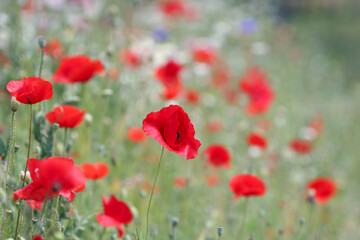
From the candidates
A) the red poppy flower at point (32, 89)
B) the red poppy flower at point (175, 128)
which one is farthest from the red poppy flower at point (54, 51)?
the red poppy flower at point (175, 128)

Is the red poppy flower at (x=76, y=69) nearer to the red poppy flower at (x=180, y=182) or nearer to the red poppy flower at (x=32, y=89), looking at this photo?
the red poppy flower at (x=32, y=89)

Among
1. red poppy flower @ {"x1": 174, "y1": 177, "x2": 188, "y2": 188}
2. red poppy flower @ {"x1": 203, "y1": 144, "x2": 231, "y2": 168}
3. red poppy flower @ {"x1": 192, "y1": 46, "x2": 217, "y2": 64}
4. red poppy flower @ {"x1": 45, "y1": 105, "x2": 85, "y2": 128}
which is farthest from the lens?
red poppy flower @ {"x1": 192, "y1": 46, "x2": 217, "y2": 64}

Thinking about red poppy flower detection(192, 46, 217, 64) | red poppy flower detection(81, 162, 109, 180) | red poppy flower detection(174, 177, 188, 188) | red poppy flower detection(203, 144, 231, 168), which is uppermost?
red poppy flower detection(192, 46, 217, 64)

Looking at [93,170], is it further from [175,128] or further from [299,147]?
[299,147]

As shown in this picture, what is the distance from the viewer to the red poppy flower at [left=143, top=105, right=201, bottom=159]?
1.13m

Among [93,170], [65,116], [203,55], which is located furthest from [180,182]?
[203,55]

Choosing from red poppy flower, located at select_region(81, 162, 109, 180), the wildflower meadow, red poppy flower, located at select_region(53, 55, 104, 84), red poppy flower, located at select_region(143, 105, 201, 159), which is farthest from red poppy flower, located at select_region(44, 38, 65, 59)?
red poppy flower, located at select_region(143, 105, 201, 159)

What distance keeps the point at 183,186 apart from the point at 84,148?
53 centimetres

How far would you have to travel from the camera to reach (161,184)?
240 centimetres

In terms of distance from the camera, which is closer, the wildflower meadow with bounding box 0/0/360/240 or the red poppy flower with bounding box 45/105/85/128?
the wildflower meadow with bounding box 0/0/360/240

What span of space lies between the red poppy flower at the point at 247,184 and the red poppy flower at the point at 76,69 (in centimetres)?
64

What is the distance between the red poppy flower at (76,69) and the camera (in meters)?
1.60

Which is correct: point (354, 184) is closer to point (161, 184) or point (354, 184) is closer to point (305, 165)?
point (305, 165)

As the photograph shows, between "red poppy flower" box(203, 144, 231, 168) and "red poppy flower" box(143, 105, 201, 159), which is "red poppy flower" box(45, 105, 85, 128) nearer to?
"red poppy flower" box(143, 105, 201, 159)
